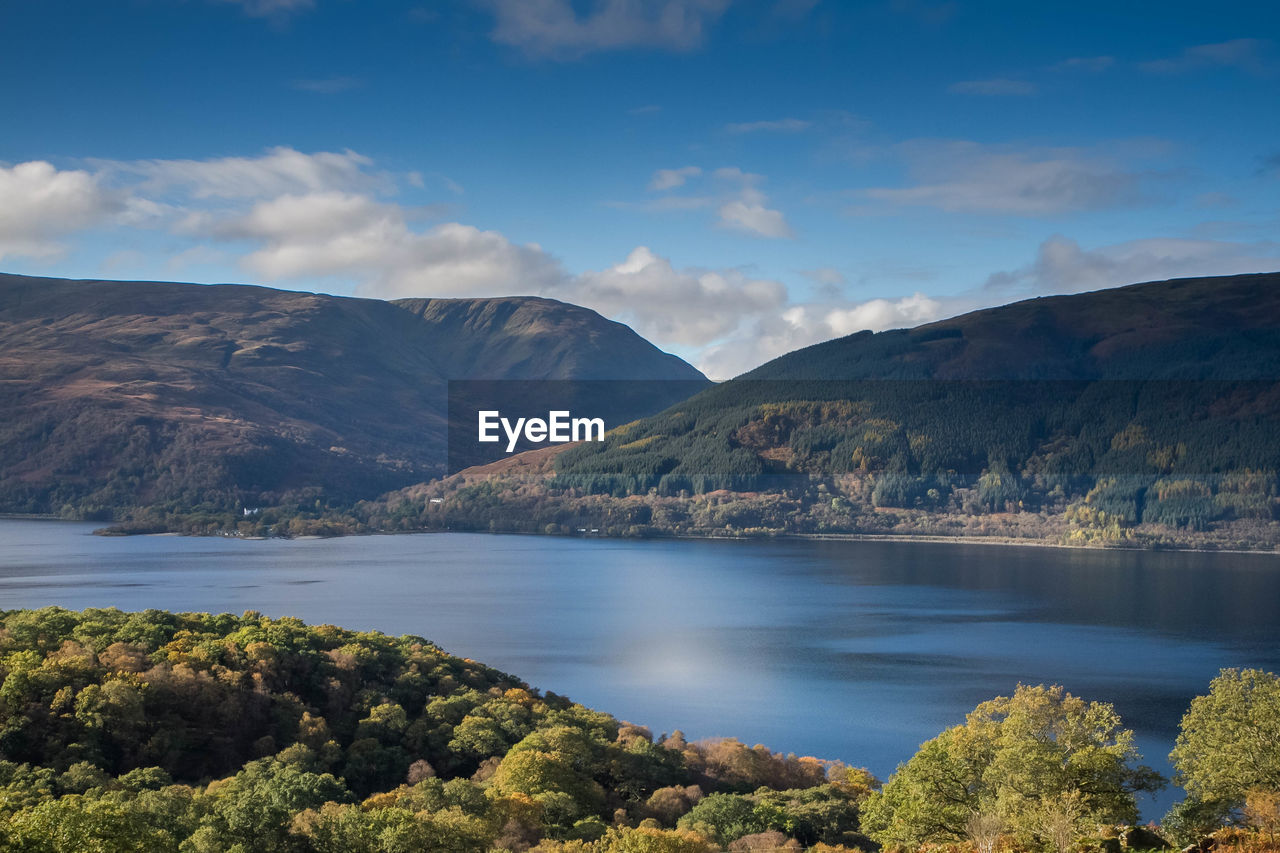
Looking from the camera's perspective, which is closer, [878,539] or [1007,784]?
[1007,784]

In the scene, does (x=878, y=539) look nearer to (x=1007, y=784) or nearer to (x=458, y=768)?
(x=458, y=768)

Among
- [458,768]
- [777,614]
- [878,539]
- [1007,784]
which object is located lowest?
[777,614]

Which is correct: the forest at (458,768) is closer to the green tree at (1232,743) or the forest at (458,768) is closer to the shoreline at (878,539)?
the green tree at (1232,743)

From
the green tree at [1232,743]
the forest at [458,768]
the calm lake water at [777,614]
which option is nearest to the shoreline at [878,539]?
the calm lake water at [777,614]

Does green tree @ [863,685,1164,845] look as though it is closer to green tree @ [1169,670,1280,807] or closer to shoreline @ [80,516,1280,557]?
green tree @ [1169,670,1280,807]

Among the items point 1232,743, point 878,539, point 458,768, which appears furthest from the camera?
point 878,539

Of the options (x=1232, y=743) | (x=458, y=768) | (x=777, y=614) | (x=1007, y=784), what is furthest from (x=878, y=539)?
(x=1007, y=784)
